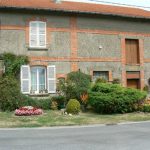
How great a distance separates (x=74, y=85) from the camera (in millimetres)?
23906

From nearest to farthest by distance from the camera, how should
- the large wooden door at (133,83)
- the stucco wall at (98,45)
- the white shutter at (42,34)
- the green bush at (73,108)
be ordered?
the green bush at (73,108) → the white shutter at (42,34) → the stucco wall at (98,45) → the large wooden door at (133,83)

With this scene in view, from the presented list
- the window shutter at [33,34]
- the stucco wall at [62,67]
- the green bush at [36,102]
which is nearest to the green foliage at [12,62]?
the window shutter at [33,34]

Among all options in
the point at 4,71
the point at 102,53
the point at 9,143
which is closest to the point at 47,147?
the point at 9,143

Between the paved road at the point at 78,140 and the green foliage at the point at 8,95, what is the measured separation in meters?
7.90

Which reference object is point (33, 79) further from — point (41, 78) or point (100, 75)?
point (100, 75)

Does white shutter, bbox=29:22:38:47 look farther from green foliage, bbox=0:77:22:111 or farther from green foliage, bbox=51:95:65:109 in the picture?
green foliage, bbox=51:95:65:109

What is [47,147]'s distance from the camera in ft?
35.9

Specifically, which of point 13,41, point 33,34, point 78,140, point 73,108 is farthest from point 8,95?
point 78,140

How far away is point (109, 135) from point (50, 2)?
16.7 meters

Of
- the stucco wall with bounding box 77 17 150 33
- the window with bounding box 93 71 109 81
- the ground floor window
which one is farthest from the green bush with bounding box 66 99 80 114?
the ground floor window

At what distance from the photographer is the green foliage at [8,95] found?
2236 cm

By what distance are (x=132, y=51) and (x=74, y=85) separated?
21.8 feet

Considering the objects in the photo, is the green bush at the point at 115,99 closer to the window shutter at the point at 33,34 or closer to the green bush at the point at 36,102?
the green bush at the point at 36,102

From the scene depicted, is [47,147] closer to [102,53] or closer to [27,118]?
[27,118]
